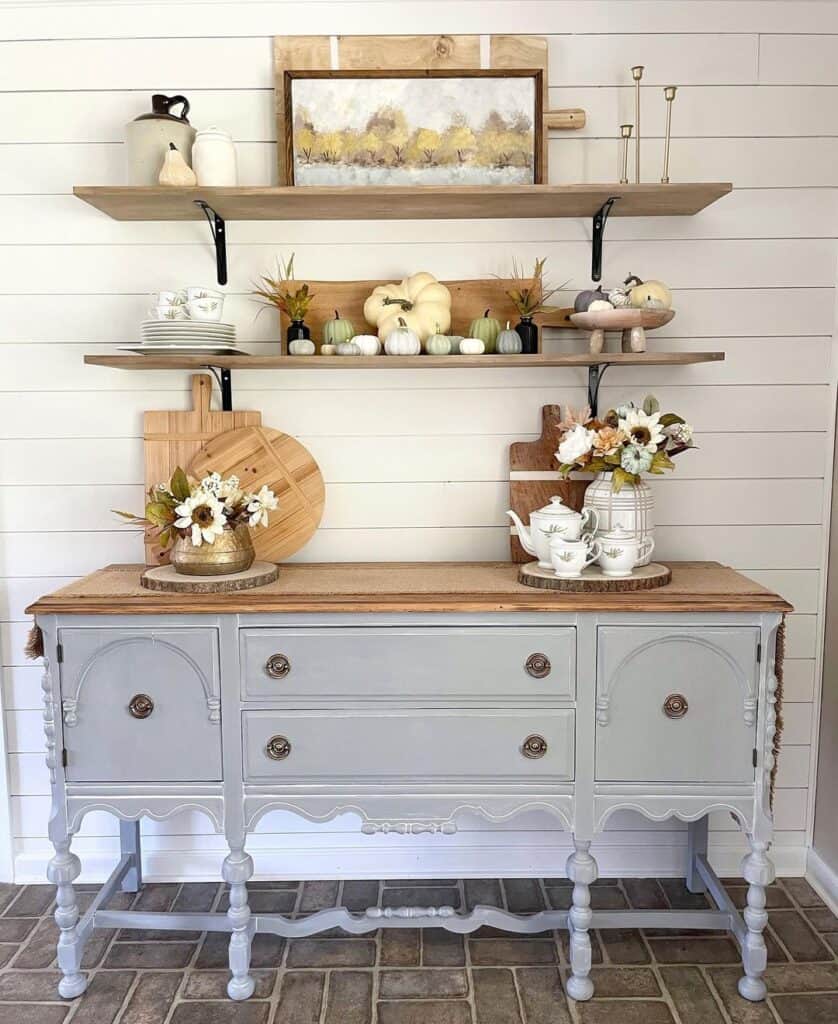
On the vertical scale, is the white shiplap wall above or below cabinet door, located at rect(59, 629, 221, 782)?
above

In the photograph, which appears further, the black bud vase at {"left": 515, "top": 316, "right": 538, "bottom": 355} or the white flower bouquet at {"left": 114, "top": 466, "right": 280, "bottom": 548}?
the black bud vase at {"left": 515, "top": 316, "right": 538, "bottom": 355}

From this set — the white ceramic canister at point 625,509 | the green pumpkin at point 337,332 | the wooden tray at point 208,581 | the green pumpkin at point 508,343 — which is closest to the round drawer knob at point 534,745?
the white ceramic canister at point 625,509

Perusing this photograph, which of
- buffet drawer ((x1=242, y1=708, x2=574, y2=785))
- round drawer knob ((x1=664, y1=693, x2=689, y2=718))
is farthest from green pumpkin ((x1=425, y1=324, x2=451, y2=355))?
round drawer knob ((x1=664, y1=693, x2=689, y2=718))

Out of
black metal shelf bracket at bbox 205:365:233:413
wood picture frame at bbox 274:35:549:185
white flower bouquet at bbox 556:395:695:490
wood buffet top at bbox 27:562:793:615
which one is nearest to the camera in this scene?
wood buffet top at bbox 27:562:793:615

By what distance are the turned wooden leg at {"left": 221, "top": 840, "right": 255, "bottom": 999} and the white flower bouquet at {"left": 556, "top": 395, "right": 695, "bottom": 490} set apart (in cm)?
127

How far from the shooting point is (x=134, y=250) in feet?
7.62

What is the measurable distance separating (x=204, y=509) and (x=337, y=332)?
589mm

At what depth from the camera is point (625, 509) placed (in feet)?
6.80

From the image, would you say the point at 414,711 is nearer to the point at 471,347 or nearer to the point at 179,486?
the point at 179,486

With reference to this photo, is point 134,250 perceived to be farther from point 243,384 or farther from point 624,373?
point 624,373

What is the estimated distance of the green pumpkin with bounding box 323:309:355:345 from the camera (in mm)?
2178

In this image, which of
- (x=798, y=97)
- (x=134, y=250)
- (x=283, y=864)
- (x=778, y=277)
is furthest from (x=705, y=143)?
(x=283, y=864)

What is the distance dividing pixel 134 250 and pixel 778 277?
183 centimetres

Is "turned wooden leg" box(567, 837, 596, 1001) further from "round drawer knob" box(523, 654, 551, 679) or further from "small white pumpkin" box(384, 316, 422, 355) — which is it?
"small white pumpkin" box(384, 316, 422, 355)
